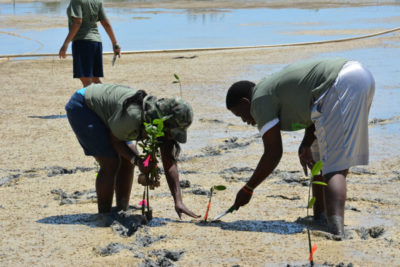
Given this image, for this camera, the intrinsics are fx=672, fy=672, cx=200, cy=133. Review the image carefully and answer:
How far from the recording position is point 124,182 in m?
5.07

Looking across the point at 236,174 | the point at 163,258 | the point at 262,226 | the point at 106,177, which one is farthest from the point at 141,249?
the point at 236,174

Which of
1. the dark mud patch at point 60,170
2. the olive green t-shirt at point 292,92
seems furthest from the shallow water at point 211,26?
the olive green t-shirt at point 292,92

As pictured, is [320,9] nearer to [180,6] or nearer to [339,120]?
[180,6]

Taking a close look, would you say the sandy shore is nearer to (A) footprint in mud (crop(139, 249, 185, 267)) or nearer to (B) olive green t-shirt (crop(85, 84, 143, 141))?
(A) footprint in mud (crop(139, 249, 185, 267))

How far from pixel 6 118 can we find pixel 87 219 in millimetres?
4043

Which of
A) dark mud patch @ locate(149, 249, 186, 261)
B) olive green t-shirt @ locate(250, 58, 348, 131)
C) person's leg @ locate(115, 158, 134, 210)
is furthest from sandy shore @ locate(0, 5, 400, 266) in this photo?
olive green t-shirt @ locate(250, 58, 348, 131)

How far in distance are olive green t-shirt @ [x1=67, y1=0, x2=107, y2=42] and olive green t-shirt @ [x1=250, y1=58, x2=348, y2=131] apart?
14.3 feet

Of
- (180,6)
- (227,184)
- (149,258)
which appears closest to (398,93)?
A: (227,184)

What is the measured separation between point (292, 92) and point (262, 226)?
105cm

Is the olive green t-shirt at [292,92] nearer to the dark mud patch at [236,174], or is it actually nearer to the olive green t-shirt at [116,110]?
the olive green t-shirt at [116,110]

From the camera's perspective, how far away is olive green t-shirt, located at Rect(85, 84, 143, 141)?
452cm

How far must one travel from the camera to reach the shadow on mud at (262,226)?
472 cm

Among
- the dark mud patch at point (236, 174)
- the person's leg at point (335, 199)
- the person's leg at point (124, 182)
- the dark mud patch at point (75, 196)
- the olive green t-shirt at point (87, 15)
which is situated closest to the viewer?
the person's leg at point (335, 199)

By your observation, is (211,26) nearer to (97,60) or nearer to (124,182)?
(97,60)
